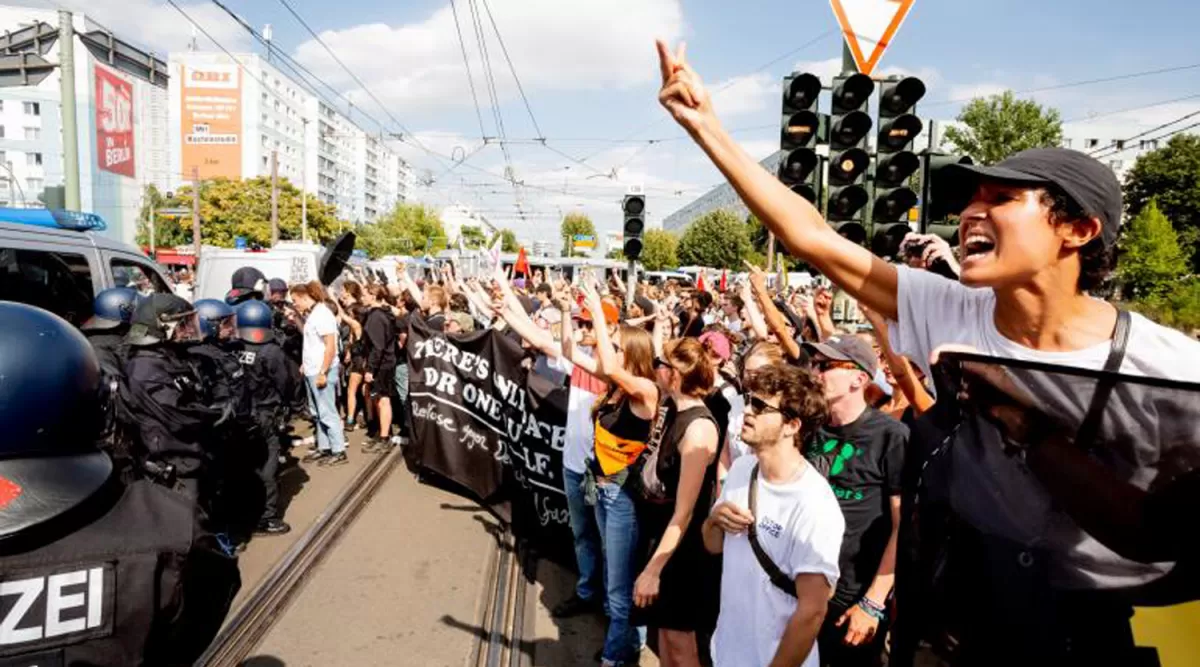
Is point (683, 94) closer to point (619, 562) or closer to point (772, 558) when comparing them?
point (772, 558)

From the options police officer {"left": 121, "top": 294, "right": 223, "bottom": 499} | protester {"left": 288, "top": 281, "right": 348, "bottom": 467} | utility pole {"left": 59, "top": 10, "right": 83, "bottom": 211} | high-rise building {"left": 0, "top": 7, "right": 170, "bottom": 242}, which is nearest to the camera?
police officer {"left": 121, "top": 294, "right": 223, "bottom": 499}

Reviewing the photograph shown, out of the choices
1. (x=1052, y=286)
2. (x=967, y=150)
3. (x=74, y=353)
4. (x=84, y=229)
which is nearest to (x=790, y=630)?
(x=1052, y=286)

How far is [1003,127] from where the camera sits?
49031mm

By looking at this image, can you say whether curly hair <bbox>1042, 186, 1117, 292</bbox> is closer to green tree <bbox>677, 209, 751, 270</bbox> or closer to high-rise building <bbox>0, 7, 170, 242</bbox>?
green tree <bbox>677, 209, 751, 270</bbox>

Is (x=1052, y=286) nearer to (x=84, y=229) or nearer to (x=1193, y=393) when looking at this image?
(x=1193, y=393)

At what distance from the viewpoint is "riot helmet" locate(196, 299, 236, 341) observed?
6594 millimetres

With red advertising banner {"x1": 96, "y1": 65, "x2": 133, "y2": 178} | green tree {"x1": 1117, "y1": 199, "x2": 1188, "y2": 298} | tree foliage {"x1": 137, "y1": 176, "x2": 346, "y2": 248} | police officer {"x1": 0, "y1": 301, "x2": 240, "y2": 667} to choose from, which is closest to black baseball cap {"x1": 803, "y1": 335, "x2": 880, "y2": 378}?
police officer {"x1": 0, "y1": 301, "x2": 240, "y2": 667}

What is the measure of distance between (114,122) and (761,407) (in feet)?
282

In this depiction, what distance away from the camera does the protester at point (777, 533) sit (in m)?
2.55

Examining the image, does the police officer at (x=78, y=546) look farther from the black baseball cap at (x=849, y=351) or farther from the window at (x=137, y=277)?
the window at (x=137, y=277)

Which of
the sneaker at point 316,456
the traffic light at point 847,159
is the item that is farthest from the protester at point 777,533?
the sneaker at point 316,456

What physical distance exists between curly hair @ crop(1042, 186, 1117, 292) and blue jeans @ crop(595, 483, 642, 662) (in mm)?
3133

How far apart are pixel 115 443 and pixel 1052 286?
17.1ft

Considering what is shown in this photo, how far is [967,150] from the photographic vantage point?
50094mm
